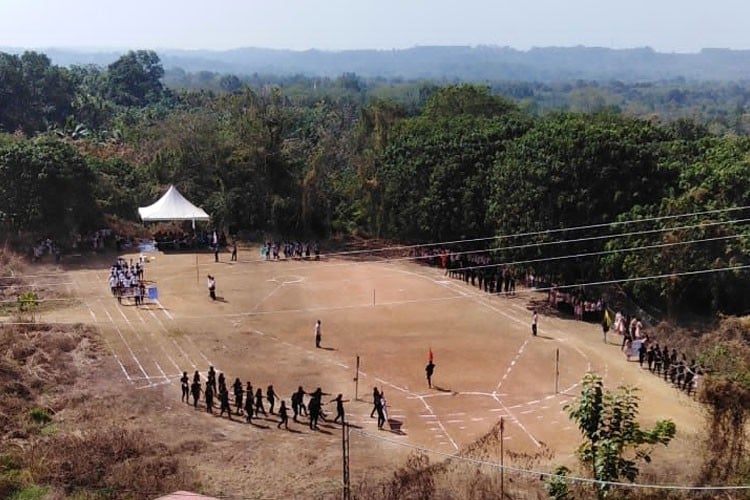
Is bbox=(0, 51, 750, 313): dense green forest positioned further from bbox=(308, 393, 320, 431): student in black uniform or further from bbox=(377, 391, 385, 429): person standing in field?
bbox=(308, 393, 320, 431): student in black uniform

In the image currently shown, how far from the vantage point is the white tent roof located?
42219 mm

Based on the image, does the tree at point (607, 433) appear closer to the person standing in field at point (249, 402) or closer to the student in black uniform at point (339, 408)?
the student in black uniform at point (339, 408)

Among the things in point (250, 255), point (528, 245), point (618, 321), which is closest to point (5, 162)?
point (250, 255)

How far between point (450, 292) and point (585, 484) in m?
20.4

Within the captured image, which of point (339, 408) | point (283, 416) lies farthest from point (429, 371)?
point (283, 416)

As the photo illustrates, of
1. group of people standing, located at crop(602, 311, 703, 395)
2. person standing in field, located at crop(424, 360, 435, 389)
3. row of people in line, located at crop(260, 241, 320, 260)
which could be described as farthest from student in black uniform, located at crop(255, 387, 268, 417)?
row of people in line, located at crop(260, 241, 320, 260)

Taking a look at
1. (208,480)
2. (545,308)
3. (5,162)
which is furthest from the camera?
(5,162)

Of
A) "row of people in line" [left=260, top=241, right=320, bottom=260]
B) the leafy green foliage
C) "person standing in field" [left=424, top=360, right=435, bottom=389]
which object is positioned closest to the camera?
"person standing in field" [left=424, top=360, right=435, bottom=389]

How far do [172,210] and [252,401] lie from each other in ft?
73.4

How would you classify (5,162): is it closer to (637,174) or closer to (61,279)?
(61,279)

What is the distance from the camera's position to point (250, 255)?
141 ft

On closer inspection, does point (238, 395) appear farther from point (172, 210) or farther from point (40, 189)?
point (40, 189)

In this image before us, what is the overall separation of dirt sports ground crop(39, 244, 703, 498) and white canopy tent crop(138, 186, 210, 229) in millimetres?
2681

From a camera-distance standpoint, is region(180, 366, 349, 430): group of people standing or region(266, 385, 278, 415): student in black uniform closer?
region(180, 366, 349, 430): group of people standing
